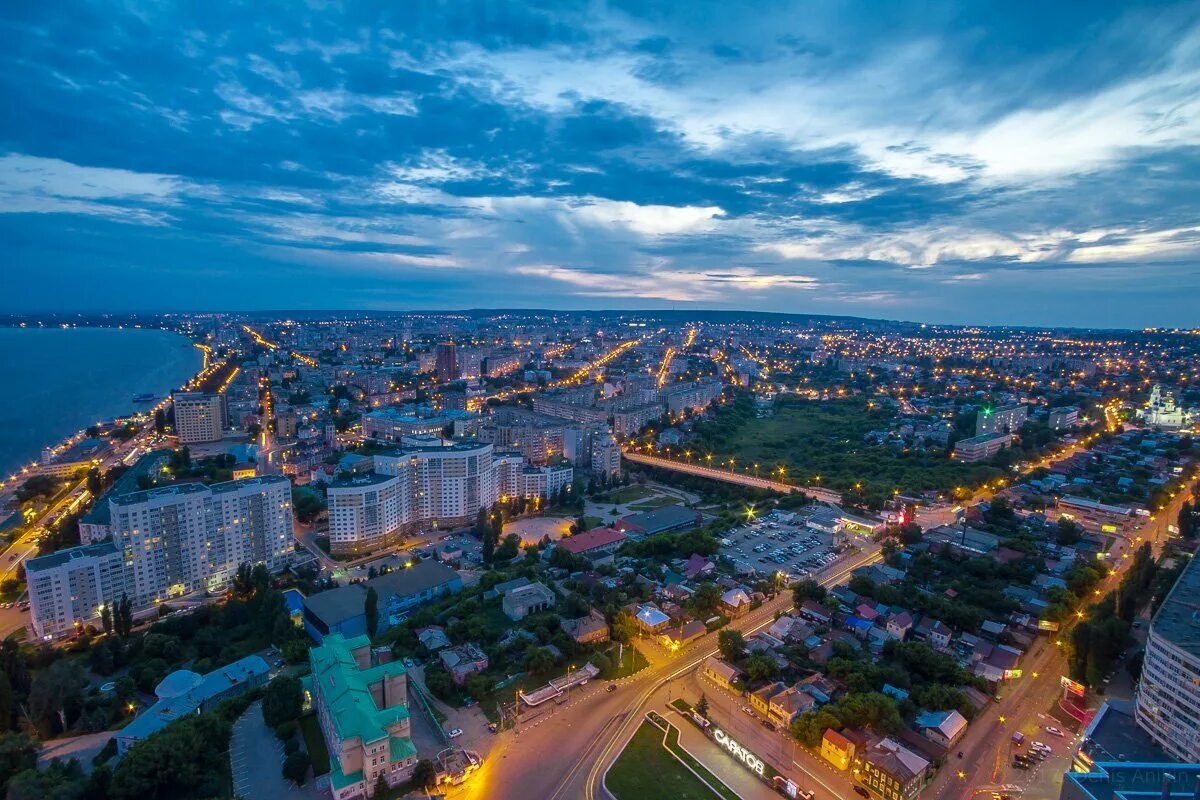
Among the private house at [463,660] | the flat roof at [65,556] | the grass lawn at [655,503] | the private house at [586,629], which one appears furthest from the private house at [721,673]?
the flat roof at [65,556]

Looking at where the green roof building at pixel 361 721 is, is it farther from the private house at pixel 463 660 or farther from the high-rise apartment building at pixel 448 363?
the high-rise apartment building at pixel 448 363

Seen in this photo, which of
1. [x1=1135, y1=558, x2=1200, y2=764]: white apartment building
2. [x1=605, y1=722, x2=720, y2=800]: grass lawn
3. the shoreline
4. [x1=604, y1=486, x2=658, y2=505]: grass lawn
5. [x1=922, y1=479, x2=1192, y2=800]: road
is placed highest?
[x1=1135, y1=558, x2=1200, y2=764]: white apartment building

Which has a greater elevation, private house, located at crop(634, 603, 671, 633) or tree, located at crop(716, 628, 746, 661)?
tree, located at crop(716, 628, 746, 661)

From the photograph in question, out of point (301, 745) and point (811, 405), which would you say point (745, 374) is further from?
point (301, 745)

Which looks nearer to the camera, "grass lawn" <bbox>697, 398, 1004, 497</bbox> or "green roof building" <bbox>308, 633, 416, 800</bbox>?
"green roof building" <bbox>308, 633, 416, 800</bbox>

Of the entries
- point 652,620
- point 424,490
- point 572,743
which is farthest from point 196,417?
point 572,743

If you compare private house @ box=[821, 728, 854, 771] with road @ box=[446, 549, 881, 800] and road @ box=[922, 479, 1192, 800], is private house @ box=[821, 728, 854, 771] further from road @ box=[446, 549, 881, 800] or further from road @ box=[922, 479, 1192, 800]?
road @ box=[446, 549, 881, 800]

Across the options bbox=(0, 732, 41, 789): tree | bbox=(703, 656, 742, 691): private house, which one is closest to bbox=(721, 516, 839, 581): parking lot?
bbox=(703, 656, 742, 691): private house
